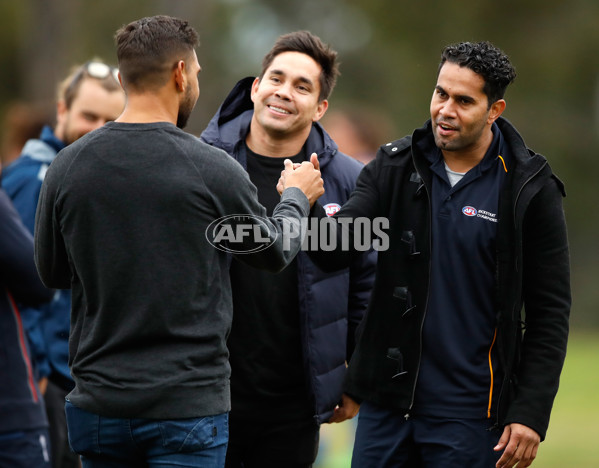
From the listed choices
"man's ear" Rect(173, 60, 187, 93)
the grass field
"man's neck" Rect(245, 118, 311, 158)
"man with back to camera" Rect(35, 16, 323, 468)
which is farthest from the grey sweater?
the grass field

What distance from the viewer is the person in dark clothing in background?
4500 mm

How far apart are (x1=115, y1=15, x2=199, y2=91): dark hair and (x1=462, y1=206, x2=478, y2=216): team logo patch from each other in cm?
129

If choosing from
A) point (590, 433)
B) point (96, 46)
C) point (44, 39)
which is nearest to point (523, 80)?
point (96, 46)

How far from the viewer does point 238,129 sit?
4.76 m

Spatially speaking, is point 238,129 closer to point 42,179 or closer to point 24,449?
point 42,179

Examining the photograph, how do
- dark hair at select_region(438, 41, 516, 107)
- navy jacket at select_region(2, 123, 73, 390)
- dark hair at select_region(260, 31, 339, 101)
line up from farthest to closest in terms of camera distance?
1. navy jacket at select_region(2, 123, 73, 390)
2. dark hair at select_region(260, 31, 339, 101)
3. dark hair at select_region(438, 41, 516, 107)

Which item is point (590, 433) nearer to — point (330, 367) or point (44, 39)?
point (330, 367)

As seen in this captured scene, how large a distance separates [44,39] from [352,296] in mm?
17291

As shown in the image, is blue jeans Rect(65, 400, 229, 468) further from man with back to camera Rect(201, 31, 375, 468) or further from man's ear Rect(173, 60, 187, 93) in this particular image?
man's ear Rect(173, 60, 187, 93)

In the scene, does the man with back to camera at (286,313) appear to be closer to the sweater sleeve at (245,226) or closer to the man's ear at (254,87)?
the man's ear at (254,87)

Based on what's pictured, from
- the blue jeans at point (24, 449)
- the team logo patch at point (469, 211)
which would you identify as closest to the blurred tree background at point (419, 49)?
the blue jeans at point (24, 449)

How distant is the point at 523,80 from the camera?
1179 inches

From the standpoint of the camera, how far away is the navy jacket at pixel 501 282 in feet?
12.9

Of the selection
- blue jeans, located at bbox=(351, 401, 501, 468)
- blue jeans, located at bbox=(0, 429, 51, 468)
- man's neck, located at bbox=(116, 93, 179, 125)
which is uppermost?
man's neck, located at bbox=(116, 93, 179, 125)
